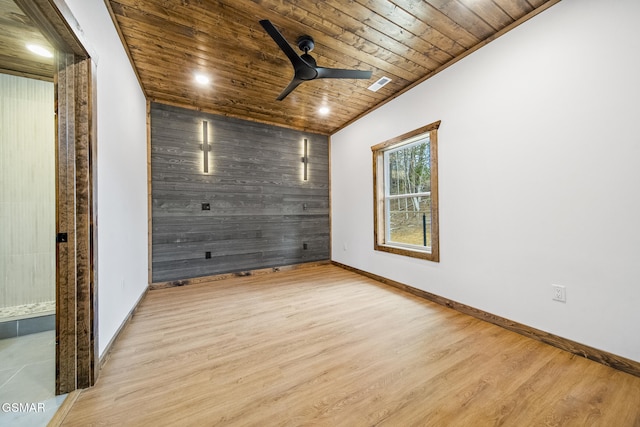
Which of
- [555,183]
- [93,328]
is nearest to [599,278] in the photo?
[555,183]

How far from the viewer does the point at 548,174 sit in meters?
1.91

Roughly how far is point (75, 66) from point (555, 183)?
3.40m

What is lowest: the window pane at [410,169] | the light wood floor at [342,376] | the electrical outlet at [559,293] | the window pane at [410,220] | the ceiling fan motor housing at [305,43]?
the light wood floor at [342,376]

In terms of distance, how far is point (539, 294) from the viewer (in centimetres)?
196

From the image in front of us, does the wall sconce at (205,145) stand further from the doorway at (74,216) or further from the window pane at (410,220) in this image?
the window pane at (410,220)

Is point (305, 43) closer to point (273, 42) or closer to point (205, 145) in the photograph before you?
point (273, 42)

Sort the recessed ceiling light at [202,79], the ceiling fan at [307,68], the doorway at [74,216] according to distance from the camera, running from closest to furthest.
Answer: the doorway at [74,216] → the ceiling fan at [307,68] → the recessed ceiling light at [202,79]

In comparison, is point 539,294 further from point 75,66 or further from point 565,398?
point 75,66

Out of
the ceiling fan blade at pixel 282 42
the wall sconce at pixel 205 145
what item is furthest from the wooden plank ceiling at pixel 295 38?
the wall sconce at pixel 205 145

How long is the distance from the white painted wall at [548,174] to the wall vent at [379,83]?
18.2 inches

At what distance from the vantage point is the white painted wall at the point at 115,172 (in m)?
1.61

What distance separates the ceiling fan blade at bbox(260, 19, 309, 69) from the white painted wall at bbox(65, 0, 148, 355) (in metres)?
1.11

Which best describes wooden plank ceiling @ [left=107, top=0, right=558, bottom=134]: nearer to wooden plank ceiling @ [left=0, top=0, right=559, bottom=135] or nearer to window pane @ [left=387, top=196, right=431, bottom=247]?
wooden plank ceiling @ [left=0, top=0, right=559, bottom=135]

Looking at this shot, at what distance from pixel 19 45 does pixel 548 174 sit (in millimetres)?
4338
